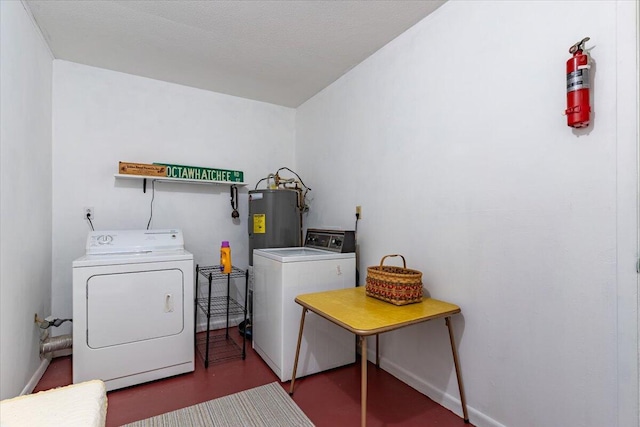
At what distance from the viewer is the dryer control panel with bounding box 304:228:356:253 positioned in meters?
2.49

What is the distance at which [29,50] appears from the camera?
2000 mm

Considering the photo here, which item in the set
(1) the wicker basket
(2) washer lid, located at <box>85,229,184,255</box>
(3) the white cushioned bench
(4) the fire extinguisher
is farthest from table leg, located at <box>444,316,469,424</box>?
(2) washer lid, located at <box>85,229,184,255</box>

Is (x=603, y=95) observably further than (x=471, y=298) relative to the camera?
No

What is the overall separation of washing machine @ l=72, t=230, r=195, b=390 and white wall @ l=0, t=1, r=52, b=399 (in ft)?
0.91

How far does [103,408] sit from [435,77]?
2.32m

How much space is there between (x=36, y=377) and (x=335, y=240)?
2314 millimetres

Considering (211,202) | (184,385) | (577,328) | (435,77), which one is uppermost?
(435,77)

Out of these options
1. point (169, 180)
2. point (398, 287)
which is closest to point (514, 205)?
point (398, 287)

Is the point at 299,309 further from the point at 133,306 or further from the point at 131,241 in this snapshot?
the point at 131,241

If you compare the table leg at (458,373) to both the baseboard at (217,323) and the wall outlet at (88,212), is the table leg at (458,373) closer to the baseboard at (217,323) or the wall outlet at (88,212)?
the baseboard at (217,323)

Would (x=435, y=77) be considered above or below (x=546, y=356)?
above

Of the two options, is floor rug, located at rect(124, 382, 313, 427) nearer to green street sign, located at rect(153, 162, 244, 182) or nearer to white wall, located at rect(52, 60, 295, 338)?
white wall, located at rect(52, 60, 295, 338)

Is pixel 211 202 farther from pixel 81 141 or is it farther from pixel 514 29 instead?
pixel 514 29

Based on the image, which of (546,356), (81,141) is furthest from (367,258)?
(81,141)
